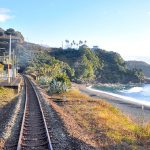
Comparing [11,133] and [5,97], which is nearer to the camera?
[11,133]

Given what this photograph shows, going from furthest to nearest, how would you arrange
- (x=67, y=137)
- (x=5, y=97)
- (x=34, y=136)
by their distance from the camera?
(x=5, y=97), (x=34, y=136), (x=67, y=137)

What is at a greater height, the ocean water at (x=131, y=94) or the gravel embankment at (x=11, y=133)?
the gravel embankment at (x=11, y=133)

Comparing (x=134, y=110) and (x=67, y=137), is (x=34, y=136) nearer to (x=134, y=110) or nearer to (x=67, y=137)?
(x=67, y=137)

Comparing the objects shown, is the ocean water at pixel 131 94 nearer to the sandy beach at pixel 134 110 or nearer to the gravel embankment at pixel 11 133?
the sandy beach at pixel 134 110

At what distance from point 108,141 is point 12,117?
9.00 meters

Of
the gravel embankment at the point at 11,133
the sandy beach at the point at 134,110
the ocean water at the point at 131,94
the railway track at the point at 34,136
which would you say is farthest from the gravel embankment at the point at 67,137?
the ocean water at the point at 131,94

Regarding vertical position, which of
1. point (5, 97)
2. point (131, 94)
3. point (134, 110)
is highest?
point (5, 97)

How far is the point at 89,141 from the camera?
17.8m

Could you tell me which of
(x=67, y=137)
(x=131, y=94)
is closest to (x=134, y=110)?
(x=67, y=137)

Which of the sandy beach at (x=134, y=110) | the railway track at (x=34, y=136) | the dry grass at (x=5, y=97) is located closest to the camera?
the railway track at (x=34, y=136)

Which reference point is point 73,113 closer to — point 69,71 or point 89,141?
point 89,141

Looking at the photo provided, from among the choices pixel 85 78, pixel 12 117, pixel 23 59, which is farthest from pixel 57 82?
pixel 23 59

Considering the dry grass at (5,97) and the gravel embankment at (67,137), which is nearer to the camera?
the gravel embankment at (67,137)

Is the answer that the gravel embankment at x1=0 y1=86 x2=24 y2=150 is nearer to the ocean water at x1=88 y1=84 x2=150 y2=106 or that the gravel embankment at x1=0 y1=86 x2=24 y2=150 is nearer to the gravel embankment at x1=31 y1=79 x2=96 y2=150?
the gravel embankment at x1=31 y1=79 x2=96 y2=150
